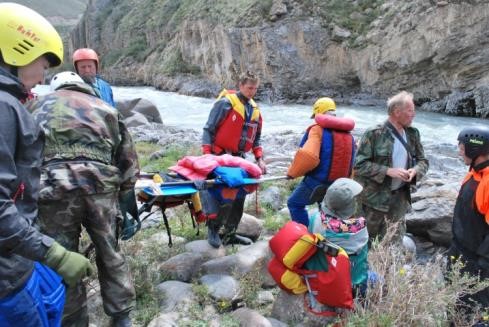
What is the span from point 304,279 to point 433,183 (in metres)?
5.57

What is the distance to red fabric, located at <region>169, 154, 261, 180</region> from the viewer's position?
3994mm

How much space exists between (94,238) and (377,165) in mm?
2541

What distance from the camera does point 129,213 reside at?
3531mm

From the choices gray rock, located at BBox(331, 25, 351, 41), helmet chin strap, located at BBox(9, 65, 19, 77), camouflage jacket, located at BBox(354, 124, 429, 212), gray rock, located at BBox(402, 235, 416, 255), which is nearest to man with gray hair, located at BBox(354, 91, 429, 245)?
camouflage jacket, located at BBox(354, 124, 429, 212)

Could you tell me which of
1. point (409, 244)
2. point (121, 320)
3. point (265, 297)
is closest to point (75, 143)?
point (121, 320)

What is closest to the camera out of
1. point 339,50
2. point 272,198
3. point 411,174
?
point 411,174

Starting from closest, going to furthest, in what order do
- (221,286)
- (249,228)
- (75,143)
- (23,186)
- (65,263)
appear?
(23,186) → (65,263) → (75,143) → (221,286) → (249,228)

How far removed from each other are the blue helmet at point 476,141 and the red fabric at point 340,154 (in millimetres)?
1174

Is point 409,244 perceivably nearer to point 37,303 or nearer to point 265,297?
point 265,297

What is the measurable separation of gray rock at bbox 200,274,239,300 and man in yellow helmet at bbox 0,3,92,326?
159 cm

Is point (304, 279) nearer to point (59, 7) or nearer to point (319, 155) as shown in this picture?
point (319, 155)

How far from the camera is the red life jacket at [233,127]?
480 cm

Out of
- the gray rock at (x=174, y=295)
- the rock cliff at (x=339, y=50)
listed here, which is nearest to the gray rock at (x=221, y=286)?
the gray rock at (x=174, y=295)

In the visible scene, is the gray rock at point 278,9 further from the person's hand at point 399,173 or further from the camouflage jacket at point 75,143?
the camouflage jacket at point 75,143
